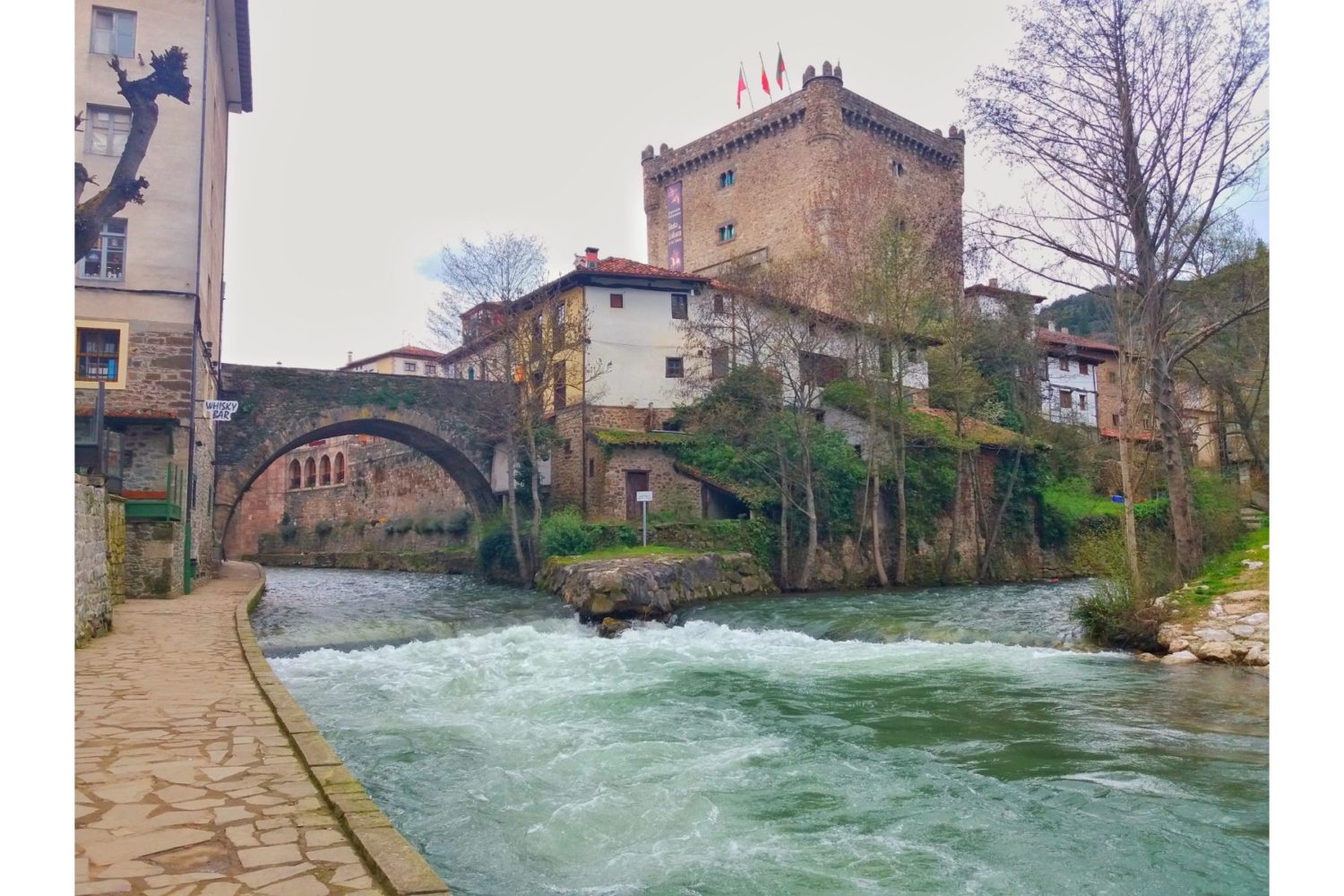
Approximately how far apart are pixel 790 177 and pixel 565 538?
2173cm

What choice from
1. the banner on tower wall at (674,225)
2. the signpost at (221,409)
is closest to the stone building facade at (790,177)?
the banner on tower wall at (674,225)

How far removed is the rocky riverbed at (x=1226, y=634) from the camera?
31.1 ft

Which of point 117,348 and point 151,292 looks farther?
point 151,292

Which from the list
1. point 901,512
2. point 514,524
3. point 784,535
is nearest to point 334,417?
point 514,524

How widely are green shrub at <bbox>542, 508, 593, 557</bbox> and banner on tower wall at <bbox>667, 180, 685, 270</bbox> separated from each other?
74.9 ft

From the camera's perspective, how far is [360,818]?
3.47 metres

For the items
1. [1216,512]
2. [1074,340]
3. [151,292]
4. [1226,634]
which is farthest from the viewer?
[1074,340]

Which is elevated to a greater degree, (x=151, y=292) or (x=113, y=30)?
(x=113, y=30)

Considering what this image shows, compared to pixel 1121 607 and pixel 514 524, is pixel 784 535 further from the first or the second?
pixel 1121 607

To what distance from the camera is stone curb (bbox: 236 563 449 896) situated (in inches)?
114

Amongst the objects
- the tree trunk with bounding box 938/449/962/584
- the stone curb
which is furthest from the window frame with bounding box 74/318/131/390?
the tree trunk with bounding box 938/449/962/584

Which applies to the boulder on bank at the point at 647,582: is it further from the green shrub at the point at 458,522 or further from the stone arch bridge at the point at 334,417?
the green shrub at the point at 458,522

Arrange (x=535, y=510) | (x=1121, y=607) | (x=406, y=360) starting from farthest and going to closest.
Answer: (x=406, y=360)
(x=535, y=510)
(x=1121, y=607)

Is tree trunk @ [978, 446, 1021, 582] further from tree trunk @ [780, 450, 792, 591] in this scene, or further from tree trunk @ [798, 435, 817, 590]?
tree trunk @ [780, 450, 792, 591]
